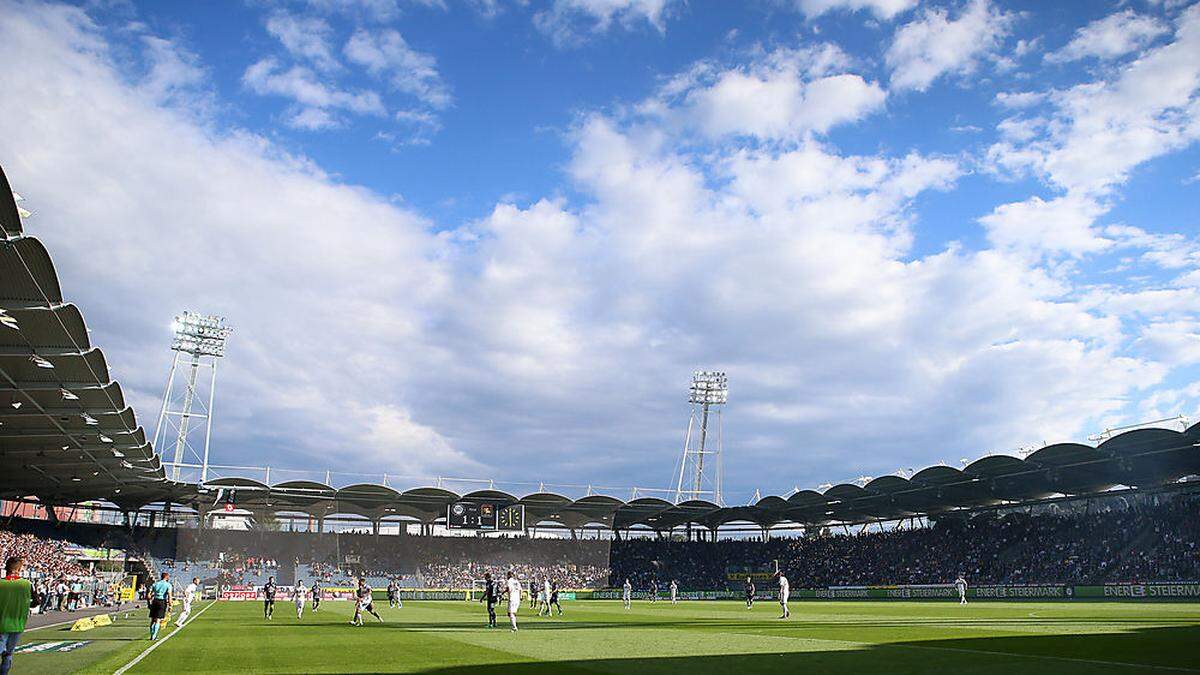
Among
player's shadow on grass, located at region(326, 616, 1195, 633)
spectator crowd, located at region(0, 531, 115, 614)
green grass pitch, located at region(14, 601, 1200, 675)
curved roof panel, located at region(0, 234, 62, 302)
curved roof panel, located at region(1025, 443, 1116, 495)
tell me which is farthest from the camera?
curved roof panel, located at region(1025, 443, 1116, 495)

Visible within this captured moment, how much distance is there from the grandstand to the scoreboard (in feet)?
2.87

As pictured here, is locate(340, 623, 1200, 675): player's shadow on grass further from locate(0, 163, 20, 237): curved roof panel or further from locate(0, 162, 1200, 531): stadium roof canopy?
locate(0, 162, 1200, 531): stadium roof canopy

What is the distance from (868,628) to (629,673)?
13822 mm

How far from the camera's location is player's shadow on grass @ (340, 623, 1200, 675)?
562 inches

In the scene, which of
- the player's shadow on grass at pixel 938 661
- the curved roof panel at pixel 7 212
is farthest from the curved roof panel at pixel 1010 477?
the curved roof panel at pixel 7 212

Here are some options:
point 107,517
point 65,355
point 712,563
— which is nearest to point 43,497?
point 107,517

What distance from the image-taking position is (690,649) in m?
19.5

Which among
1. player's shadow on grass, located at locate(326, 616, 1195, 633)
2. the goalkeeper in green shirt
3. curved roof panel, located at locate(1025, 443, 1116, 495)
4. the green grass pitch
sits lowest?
player's shadow on grass, located at locate(326, 616, 1195, 633)

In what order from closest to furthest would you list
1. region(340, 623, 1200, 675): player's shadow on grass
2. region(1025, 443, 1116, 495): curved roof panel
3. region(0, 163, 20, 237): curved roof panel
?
1. region(340, 623, 1200, 675): player's shadow on grass
2. region(0, 163, 20, 237): curved roof panel
3. region(1025, 443, 1116, 495): curved roof panel

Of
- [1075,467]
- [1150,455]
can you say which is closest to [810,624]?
[1150,455]

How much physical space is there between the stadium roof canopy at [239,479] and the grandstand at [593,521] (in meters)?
0.16

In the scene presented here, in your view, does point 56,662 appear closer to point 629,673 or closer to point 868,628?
point 629,673

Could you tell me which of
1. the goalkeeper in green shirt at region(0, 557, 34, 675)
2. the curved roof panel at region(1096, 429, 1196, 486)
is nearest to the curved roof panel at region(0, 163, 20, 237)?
the goalkeeper in green shirt at region(0, 557, 34, 675)

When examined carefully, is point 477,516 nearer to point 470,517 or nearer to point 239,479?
point 470,517
